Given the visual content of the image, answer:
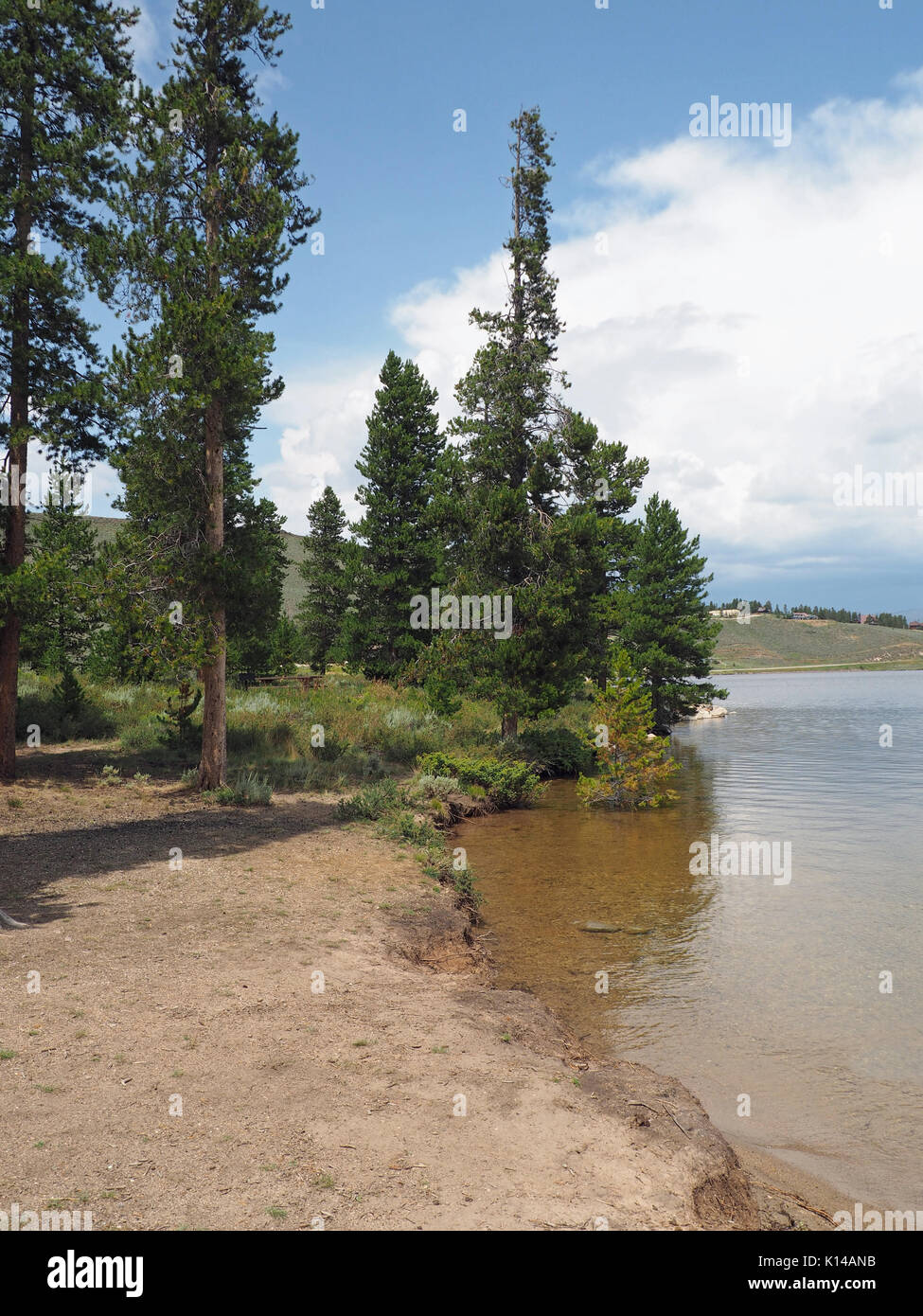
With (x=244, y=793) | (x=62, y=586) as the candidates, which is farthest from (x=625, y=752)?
(x=62, y=586)

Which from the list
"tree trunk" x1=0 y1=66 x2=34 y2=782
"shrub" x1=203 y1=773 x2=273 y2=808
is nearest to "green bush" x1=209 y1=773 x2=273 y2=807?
"shrub" x1=203 y1=773 x2=273 y2=808

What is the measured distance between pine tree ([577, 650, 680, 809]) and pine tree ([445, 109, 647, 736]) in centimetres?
307

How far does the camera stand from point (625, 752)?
77.5ft

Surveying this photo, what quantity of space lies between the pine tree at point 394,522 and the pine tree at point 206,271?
2259cm

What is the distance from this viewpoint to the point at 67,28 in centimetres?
1911

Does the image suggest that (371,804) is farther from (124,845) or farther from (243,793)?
(124,845)

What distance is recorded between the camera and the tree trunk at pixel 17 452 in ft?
62.0

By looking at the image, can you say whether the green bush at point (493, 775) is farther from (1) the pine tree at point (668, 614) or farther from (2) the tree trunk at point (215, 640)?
(1) the pine tree at point (668, 614)

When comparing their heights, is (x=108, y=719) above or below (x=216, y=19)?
below

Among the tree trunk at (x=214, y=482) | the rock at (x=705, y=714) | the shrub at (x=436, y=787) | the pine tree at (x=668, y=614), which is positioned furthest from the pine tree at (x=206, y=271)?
the rock at (x=705, y=714)

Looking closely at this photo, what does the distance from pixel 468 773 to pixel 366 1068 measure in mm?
16626
